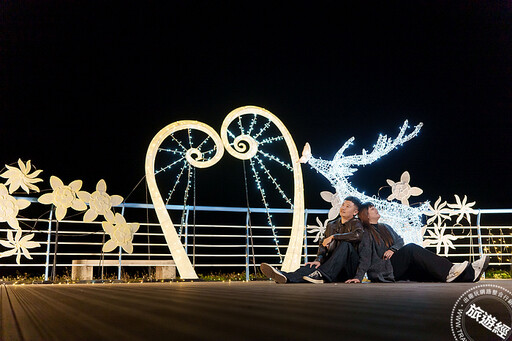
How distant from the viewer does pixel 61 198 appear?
438cm

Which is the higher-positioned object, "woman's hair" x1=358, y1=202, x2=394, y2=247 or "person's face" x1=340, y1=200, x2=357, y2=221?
"person's face" x1=340, y1=200, x2=357, y2=221

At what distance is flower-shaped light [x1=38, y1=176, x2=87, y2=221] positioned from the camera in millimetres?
4359

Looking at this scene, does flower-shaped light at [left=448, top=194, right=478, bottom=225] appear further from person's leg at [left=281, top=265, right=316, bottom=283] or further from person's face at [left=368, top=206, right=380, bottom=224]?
person's leg at [left=281, top=265, right=316, bottom=283]

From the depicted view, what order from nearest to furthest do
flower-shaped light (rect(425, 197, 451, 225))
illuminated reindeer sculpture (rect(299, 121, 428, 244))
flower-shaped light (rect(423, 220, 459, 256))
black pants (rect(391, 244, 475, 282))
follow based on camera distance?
black pants (rect(391, 244, 475, 282)) < illuminated reindeer sculpture (rect(299, 121, 428, 244)) < flower-shaped light (rect(425, 197, 451, 225)) < flower-shaped light (rect(423, 220, 459, 256))

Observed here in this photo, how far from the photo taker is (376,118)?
9289 millimetres

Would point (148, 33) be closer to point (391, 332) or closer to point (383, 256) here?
point (383, 256)

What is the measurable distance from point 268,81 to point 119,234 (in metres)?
5.47

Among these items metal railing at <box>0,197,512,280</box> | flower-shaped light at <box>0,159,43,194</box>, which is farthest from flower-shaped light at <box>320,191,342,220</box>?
flower-shaped light at <box>0,159,43,194</box>

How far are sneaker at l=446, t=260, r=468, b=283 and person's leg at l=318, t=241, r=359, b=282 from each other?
64 centimetres

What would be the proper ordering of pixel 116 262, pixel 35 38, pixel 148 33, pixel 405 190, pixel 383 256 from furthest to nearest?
1. pixel 148 33
2. pixel 35 38
3. pixel 405 190
4. pixel 116 262
5. pixel 383 256

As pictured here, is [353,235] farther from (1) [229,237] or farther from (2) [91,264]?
(1) [229,237]

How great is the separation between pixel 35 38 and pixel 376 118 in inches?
243

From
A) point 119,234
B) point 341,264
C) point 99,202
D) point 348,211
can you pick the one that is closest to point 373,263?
point 341,264

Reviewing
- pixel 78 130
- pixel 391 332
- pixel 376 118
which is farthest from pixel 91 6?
pixel 391 332
